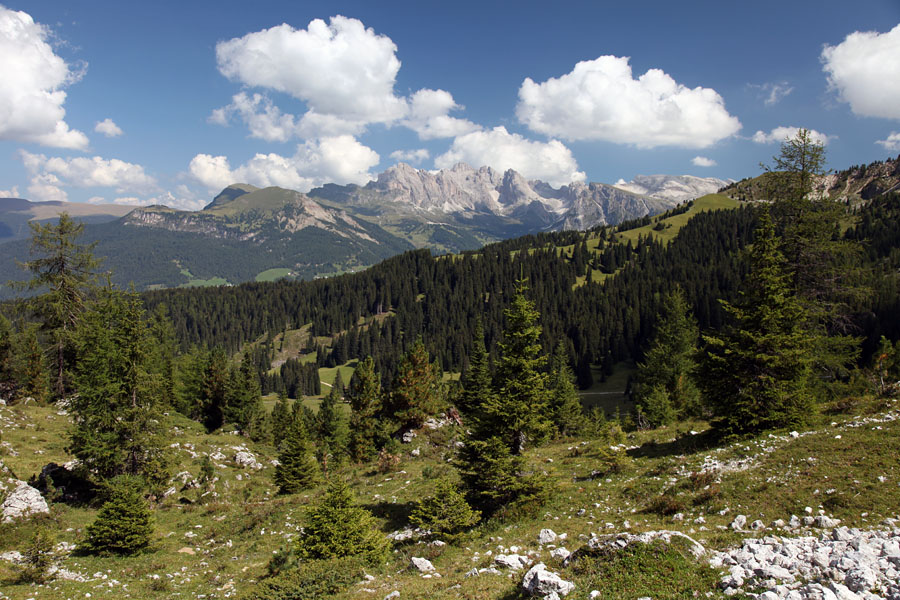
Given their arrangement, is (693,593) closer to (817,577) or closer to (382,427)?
(817,577)

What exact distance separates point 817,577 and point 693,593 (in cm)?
253

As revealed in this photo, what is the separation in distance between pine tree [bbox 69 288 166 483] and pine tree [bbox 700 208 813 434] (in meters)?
34.6

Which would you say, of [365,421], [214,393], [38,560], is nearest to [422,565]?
[38,560]

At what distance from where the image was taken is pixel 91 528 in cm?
1970

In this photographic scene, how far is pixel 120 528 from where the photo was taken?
19.8 meters

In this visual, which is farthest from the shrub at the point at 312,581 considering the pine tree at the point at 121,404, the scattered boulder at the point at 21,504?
the pine tree at the point at 121,404

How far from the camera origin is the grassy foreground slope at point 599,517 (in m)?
12.0

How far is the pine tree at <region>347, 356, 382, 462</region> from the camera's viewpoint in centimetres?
4841

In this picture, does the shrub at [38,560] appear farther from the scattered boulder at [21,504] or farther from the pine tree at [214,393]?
the pine tree at [214,393]

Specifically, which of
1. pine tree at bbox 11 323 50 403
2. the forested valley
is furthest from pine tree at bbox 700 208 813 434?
Answer: pine tree at bbox 11 323 50 403

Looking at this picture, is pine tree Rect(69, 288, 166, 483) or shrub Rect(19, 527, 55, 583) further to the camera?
pine tree Rect(69, 288, 166, 483)

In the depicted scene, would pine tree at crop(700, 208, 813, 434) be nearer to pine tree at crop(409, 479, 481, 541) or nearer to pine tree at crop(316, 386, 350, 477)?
pine tree at crop(409, 479, 481, 541)

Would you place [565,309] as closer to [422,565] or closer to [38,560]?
[422,565]

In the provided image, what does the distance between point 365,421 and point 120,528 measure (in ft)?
98.2
